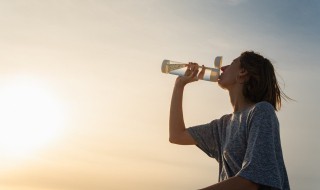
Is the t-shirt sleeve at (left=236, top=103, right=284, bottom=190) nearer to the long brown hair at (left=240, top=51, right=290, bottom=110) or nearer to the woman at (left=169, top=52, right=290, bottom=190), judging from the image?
the woman at (left=169, top=52, right=290, bottom=190)

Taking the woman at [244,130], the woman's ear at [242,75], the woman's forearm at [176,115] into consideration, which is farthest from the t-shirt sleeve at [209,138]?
the woman's ear at [242,75]

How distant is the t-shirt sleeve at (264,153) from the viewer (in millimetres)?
3588

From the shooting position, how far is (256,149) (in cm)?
367

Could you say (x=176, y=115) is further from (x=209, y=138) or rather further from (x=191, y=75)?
(x=209, y=138)

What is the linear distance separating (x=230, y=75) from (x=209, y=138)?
27.1 inches

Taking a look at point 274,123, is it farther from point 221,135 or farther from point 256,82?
point 221,135

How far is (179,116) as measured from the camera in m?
5.58

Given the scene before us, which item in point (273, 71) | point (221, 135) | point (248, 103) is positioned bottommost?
point (221, 135)

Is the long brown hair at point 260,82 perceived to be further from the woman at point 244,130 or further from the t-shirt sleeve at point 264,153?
the t-shirt sleeve at point 264,153

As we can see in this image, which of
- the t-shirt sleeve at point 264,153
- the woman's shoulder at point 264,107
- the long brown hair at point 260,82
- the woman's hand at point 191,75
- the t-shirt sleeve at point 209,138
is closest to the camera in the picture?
the t-shirt sleeve at point 264,153

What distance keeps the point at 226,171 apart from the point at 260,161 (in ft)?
1.99

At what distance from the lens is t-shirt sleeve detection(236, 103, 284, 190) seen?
3.59 metres

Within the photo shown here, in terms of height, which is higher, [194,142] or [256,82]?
[256,82]

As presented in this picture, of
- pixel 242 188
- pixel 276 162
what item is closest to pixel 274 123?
pixel 276 162
